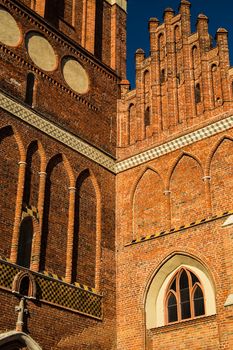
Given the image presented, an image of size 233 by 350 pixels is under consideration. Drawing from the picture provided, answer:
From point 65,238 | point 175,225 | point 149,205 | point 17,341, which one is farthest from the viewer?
point 149,205

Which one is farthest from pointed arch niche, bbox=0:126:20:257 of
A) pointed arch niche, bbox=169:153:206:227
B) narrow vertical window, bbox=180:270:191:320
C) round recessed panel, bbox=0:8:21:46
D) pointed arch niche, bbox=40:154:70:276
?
narrow vertical window, bbox=180:270:191:320

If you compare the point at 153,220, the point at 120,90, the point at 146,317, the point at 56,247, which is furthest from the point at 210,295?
the point at 120,90

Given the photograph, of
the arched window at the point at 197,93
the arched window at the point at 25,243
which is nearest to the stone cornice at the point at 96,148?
the arched window at the point at 197,93

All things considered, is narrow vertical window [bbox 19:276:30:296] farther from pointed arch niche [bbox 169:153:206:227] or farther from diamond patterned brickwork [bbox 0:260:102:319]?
pointed arch niche [bbox 169:153:206:227]

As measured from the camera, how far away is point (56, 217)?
14.8 m

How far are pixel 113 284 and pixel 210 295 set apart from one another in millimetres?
2887

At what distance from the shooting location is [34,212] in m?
14.2

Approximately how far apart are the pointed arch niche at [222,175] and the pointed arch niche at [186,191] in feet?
1.16

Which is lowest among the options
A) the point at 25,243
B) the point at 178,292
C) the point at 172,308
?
the point at 172,308

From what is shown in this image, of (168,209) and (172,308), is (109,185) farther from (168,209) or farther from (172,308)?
(172,308)

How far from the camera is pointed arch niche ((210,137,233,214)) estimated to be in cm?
1452

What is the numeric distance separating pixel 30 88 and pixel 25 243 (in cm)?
447

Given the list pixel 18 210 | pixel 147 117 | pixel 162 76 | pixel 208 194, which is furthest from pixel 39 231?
pixel 162 76

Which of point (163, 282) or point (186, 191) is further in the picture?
point (186, 191)
